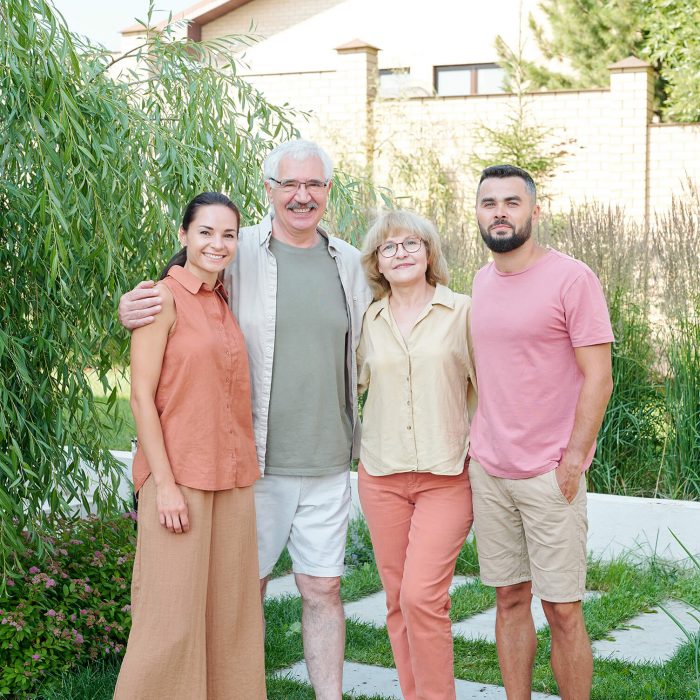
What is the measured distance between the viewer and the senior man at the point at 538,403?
3100mm

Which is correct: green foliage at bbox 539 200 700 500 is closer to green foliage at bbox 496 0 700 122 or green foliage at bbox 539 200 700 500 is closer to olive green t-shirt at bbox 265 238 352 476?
olive green t-shirt at bbox 265 238 352 476

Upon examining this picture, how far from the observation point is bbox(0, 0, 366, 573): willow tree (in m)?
3.42

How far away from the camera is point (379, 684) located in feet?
13.1

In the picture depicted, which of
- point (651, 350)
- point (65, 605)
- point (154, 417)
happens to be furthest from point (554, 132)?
point (154, 417)

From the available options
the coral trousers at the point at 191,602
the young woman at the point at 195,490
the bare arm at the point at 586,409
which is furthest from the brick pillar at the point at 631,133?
Result: the coral trousers at the point at 191,602

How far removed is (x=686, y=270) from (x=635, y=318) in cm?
40

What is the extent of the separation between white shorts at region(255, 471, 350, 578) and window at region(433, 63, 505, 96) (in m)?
15.9

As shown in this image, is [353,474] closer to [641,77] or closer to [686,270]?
[686,270]

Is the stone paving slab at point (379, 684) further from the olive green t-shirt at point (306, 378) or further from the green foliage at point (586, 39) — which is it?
the green foliage at point (586, 39)

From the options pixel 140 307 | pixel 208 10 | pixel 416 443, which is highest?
pixel 208 10

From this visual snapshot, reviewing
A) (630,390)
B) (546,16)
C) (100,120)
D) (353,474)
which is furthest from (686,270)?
(546,16)

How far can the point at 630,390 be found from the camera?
601 cm

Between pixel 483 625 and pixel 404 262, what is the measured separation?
2054mm

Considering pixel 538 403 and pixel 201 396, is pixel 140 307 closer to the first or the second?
pixel 201 396
